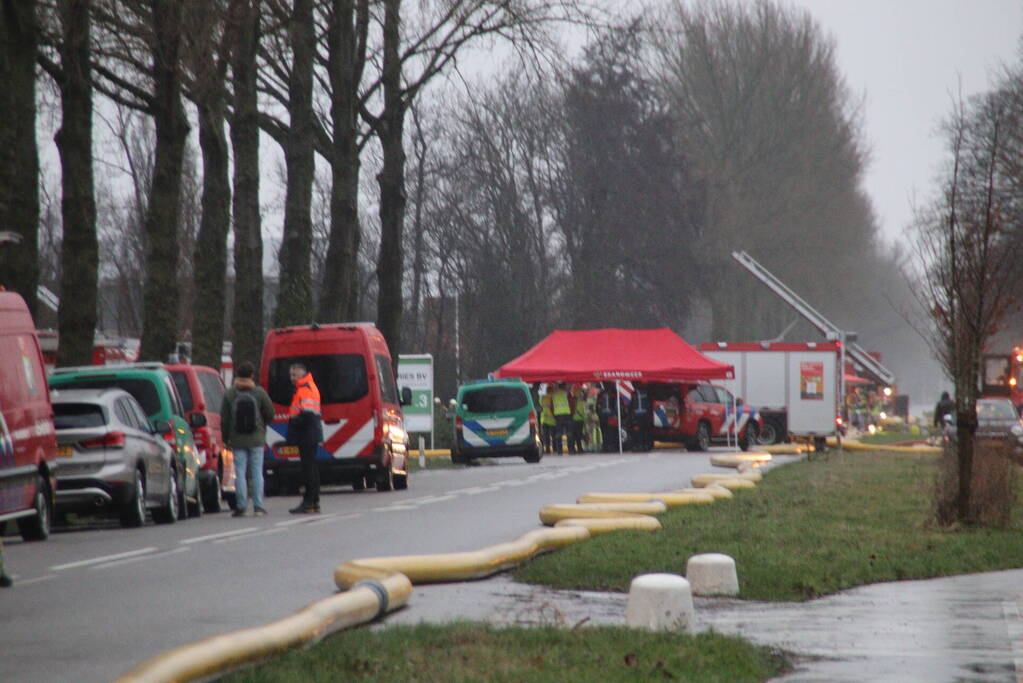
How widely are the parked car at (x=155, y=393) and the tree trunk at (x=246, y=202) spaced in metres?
A: 10.1

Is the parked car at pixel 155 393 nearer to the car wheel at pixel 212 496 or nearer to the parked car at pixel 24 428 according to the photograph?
the car wheel at pixel 212 496

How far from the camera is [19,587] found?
1297 centimetres

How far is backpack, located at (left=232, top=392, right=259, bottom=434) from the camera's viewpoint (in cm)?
2155

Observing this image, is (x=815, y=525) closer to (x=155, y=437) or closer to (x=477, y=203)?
(x=155, y=437)

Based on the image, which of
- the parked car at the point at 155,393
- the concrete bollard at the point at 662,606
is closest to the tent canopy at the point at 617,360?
the parked car at the point at 155,393

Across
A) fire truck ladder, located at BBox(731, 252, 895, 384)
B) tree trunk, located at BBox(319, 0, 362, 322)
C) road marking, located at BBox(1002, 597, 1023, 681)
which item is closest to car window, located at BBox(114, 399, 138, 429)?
road marking, located at BBox(1002, 597, 1023, 681)

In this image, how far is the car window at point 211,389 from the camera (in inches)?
1008

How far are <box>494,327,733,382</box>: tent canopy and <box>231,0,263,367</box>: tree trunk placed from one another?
12.1 metres

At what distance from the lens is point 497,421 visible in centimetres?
4075

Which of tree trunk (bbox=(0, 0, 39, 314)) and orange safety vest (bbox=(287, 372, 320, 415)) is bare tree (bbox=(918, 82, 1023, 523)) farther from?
tree trunk (bbox=(0, 0, 39, 314))

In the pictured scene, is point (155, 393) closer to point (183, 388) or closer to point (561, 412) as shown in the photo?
point (183, 388)

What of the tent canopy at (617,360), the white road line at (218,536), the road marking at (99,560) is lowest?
the road marking at (99,560)

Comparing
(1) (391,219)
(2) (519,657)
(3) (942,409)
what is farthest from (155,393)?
(3) (942,409)

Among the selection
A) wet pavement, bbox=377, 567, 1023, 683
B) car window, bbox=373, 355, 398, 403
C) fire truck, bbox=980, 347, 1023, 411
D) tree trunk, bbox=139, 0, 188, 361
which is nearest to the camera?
wet pavement, bbox=377, 567, 1023, 683
